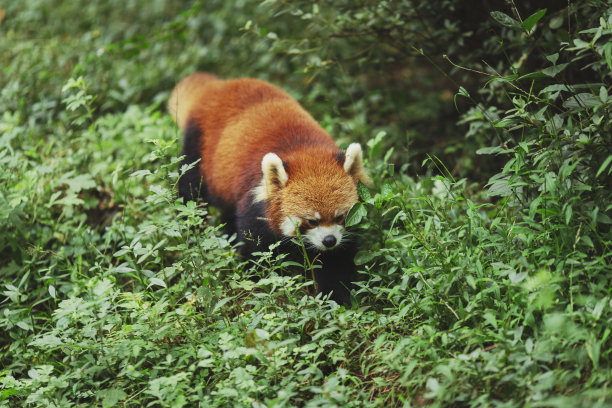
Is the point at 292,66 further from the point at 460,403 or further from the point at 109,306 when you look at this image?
the point at 460,403

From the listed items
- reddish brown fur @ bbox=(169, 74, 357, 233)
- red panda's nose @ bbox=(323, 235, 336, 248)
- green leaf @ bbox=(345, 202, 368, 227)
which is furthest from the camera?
reddish brown fur @ bbox=(169, 74, 357, 233)

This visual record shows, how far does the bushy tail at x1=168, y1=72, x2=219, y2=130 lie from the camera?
4.12 m

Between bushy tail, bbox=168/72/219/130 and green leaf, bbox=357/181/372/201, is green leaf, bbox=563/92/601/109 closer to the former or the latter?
green leaf, bbox=357/181/372/201

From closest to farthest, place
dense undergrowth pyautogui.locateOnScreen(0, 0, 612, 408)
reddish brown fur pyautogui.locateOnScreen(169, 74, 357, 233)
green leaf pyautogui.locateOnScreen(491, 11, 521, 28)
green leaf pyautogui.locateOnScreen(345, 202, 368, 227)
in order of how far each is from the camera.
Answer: dense undergrowth pyautogui.locateOnScreen(0, 0, 612, 408)
green leaf pyautogui.locateOnScreen(491, 11, 521, 28)
green leaf pyautogui.locateOnScreen(345, 202, 368, 227)
reddish brown fur pyautogui.locateOnScreen(169, 74, 357, 233)

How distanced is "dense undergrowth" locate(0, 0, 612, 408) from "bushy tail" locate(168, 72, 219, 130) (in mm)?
213

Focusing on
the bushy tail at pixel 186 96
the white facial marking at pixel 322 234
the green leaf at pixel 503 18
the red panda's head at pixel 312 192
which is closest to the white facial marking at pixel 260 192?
the red panda's head at pixel 312 192

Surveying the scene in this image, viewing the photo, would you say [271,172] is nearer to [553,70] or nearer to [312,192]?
[312,192]

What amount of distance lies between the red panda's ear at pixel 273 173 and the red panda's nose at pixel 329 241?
1.37ft

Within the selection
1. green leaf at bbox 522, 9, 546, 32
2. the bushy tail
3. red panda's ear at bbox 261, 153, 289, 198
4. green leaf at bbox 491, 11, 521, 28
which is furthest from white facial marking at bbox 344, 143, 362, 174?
the bushy tail

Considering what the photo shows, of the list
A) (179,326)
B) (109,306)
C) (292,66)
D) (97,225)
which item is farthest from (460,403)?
(292,66)

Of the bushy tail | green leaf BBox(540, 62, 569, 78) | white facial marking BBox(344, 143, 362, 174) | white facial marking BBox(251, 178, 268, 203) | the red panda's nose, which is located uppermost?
green leaf BBox(540, 62, 569, 78)

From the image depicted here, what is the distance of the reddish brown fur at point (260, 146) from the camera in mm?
3139

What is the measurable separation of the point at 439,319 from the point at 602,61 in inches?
58.2

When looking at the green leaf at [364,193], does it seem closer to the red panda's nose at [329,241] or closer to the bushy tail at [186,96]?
the red panda's nose at [329,241]
